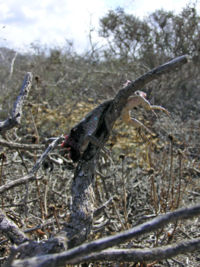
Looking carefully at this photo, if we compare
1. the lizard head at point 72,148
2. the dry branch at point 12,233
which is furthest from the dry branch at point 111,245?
the lizard head at point 72,148

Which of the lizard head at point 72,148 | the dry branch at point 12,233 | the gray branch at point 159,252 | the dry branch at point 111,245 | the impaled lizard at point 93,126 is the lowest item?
the dry branch at point 12,233

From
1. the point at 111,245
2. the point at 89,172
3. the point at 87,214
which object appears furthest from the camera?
the point at 89,172

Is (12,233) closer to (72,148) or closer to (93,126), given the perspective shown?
(72,148)

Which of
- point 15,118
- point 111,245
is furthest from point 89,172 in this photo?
point 111,245

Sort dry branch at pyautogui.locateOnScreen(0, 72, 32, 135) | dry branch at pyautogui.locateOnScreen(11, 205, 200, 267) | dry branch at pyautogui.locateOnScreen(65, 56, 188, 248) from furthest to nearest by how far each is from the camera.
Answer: dry branch at pyautogui.locateOnScreen(0, 72, 32, 135) → dry branch at pyautogui.locateOnScreen(65, 56, 188, 248) → dry branch at pyautogui.locateOnScreen(11, 205, 200, 267)

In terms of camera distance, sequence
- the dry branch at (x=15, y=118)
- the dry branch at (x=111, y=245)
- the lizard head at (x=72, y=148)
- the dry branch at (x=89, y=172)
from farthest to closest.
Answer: the lizard head at (x=72, y=148)
the dry branch at (x=15, y=118)
the dry branch at (x=89, y=172)
the dry branch at (x=111, y=245)

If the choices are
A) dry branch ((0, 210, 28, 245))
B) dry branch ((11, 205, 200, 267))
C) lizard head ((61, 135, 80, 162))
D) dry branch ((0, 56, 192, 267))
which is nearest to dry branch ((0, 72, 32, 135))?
dry branch ((0, 56, 192, 267))

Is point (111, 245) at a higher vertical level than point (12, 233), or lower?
higher

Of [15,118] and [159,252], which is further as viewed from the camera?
[15,118]

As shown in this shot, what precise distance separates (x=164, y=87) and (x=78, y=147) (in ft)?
16.9

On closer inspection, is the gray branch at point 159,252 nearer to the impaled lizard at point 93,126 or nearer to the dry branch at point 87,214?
the dry branch at point 87,214

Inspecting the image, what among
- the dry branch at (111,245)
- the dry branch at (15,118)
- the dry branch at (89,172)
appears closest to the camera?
the dry branch at (111,245)

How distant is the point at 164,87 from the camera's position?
632cm

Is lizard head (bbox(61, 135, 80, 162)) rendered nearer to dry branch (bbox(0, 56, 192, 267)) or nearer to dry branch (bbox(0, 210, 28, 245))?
dry branch (bbox(0, 56, 192, 267))
